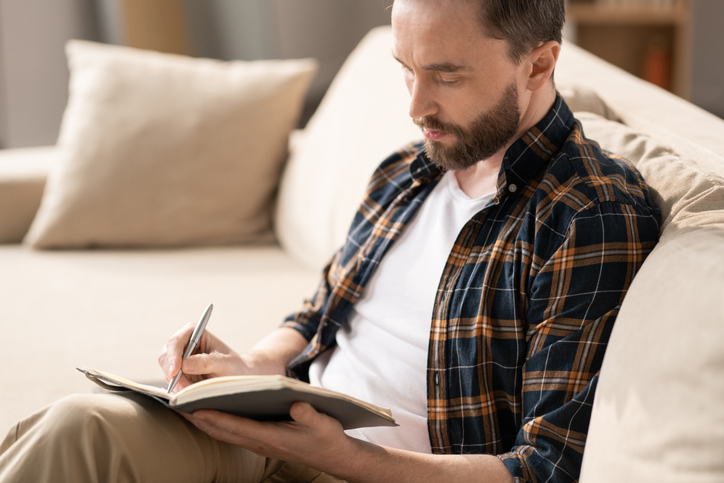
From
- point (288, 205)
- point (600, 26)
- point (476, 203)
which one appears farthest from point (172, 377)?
point (600, 26)

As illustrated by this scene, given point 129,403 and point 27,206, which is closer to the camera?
point 129,403

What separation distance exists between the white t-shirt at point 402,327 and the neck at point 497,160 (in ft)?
0.06

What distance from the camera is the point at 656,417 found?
662 mm

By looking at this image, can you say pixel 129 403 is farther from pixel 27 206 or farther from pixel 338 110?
pixel 27 206

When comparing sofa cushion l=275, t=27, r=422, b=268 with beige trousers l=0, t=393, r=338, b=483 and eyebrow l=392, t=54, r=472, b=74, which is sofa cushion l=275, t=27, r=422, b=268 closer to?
eyebrow l=392, t=54, r=472, b=74

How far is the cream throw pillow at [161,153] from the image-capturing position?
2.01 meters

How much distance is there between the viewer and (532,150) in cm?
98

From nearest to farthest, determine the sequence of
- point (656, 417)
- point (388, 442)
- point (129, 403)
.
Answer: point (656, 417) < point (129, 403) < point (388, 442)

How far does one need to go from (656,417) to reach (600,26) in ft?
10.8

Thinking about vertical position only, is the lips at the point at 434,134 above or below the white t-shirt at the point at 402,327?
above

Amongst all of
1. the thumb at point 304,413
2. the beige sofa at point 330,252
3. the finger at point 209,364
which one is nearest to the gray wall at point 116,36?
the beige sofa at point 330,252

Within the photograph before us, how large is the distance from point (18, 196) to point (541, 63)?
1.67m

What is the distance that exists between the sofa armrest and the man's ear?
1.55 metres

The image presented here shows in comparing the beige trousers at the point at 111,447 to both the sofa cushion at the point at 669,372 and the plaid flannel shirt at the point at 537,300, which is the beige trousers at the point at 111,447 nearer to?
the plaid flannel shirt at the point at 537,300
